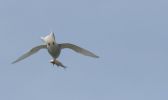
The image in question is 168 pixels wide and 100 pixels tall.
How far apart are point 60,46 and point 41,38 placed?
1064 mm

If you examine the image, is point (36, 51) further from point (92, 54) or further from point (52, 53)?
point (92, 54)

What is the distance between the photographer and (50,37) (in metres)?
11.6

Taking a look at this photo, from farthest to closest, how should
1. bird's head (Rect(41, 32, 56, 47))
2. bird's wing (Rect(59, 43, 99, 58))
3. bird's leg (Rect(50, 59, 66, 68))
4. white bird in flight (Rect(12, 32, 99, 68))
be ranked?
1. bird's leg (Rect(50, 59, 66, 68))
2. bird's wing (Rect(59, 43, 99, 58))
3. white bird in flight (Rect(12, 32, 99, 68))
4. bird's head (Rect(41, 32, 56, 47))

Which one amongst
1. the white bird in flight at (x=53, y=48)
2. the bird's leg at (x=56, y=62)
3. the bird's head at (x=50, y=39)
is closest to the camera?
the bird's head at (x=50, y=39)

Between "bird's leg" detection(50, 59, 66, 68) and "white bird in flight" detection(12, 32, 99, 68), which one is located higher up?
"white bird in flight" detection(12, 32, 99, 68)

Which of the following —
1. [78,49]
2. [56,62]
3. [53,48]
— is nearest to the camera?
[53,48]

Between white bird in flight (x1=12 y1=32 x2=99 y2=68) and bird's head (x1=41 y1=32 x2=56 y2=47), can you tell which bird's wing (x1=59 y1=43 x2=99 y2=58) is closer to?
white bird in flight (x1=12 y1=32 x2=99 y2=68)

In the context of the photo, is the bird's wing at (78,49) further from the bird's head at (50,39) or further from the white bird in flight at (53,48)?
the bird's head at (50,39)

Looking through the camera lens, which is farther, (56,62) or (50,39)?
(56,62)

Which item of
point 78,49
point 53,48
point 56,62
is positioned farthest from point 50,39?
point 56,62

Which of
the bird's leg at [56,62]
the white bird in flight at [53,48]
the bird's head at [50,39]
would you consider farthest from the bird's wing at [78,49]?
the bird's leg at [56,62]

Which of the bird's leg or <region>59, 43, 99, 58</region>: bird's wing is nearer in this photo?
<region>59, 43, 99, 58</region>: bird's wing

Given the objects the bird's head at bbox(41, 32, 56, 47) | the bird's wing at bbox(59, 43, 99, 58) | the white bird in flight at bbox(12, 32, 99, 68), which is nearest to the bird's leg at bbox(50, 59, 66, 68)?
the white bird in flight at bbox(12, 32, 99, 68)

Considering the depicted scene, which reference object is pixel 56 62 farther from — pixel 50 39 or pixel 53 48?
pixel 50 39
